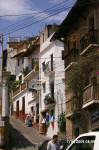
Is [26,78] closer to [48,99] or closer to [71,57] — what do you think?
[48,99]

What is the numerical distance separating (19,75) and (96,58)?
32.6 metres

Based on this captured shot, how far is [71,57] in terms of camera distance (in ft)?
94.9

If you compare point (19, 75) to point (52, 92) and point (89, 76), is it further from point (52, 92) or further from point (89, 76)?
point (89, 76)

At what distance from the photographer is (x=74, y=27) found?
97.1 feet

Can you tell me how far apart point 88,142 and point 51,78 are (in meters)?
28.2

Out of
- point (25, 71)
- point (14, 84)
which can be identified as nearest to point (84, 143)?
point (25, 71)

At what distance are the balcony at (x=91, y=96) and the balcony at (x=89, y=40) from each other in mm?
2274

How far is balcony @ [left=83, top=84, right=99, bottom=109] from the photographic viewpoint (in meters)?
24.7

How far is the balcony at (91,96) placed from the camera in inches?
971

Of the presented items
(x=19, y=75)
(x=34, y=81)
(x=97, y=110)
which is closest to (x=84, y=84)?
(x=97, y=110)

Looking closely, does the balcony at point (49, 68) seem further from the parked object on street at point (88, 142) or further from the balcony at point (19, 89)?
the parked object on street at point (88, 142)

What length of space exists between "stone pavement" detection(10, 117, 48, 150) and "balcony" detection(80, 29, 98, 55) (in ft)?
32.3

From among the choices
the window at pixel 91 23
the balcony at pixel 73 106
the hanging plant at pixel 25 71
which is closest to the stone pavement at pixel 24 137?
the balcony at pixel 73 106

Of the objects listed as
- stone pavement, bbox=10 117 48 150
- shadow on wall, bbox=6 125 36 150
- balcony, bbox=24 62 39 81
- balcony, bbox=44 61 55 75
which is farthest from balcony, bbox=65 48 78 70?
balcony, bbox=24 62 39 81
